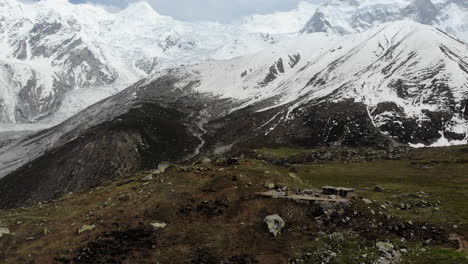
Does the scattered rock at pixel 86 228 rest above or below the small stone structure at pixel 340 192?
above

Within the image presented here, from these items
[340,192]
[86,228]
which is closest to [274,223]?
[340,192]

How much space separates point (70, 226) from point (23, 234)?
5.22 metres

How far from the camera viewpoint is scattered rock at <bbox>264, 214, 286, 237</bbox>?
5212 cm

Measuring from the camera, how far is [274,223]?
53.0m

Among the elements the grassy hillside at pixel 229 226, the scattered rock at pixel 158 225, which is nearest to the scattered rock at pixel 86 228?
the grassy hillside at pixel 229 226

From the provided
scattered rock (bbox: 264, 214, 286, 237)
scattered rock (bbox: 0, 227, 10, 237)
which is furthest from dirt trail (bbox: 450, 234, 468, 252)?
scattered rock (bbox: 0, 227, 10, 237)

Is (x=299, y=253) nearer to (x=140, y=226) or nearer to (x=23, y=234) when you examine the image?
(x=140, y=226)

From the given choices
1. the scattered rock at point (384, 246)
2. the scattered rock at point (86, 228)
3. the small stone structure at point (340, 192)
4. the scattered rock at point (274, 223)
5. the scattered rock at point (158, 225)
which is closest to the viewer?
the scattered rock at point (384, 246)

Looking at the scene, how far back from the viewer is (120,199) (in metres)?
63.5

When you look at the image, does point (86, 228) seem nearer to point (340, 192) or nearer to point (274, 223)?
point (274, 223)

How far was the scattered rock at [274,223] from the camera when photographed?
5212 centimetres

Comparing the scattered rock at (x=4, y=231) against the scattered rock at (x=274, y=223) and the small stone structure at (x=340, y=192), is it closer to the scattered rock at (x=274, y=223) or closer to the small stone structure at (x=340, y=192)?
the scattered rock at (x=274, y=223)

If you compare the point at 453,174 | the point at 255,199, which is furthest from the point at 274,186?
the point at 453,174

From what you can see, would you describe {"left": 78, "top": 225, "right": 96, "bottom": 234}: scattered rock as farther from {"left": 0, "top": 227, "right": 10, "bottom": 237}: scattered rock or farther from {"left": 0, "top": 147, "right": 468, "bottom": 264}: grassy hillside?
{"left": 0, "top": 227, "right": 10, "bottom": 237}: scattered rock
